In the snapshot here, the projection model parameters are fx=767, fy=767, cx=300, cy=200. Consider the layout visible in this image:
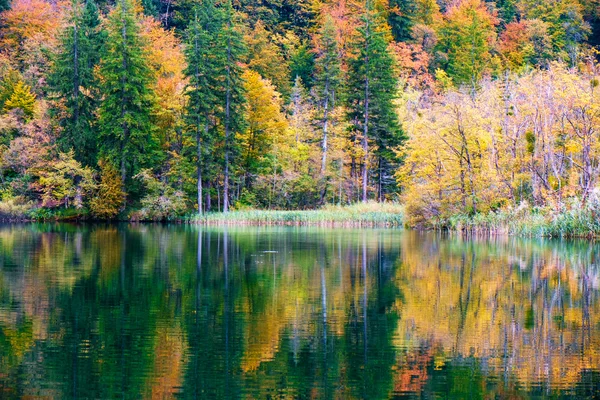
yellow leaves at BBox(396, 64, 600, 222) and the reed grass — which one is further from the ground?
yellow leaves at BBox(396, 64, 600, 222)

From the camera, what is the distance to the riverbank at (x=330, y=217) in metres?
50.5

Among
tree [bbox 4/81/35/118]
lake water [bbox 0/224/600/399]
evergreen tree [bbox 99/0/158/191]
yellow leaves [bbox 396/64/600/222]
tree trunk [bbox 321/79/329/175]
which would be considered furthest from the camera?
tree trunk [bbox 321/79/329/175]

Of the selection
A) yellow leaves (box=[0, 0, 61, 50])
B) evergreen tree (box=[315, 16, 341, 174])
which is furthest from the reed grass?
yellow leaves (box=[0, 0, 61, 50])

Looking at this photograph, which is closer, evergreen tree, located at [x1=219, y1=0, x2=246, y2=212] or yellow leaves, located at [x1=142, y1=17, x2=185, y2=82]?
evergreen tree, located at [x1=219, y1=0, x2=246, y2=212]

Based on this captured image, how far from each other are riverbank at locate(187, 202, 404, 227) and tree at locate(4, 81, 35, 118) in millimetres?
18018

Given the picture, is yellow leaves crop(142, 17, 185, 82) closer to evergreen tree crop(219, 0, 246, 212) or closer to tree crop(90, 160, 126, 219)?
evergreen tree crop(219, 0, 246, 212)

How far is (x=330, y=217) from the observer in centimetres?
5169

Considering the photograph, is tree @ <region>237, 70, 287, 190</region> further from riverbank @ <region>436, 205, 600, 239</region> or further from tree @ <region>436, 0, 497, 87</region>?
tree @ <region>436, 0, 497, 87</region>

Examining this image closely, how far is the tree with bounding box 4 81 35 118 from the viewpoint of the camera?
60.7 metres

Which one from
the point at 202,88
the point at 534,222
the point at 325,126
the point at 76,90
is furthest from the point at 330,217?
the point at 76,90

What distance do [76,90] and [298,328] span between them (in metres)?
48.4

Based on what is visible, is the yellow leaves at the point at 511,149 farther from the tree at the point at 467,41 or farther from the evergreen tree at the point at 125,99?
the tree at the point at 467,41

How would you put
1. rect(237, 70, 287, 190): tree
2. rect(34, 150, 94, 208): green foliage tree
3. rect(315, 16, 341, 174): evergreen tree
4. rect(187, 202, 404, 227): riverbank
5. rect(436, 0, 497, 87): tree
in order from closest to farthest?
rect(187, 202, 404, 227): riverbank < rect(34, 150, 94, 208): green foliage tree < rect(237, 70, 287, 190): tree < rect(315, 16, 341, 174): evergreen tree < rect(436, 0, 497, 87): tree

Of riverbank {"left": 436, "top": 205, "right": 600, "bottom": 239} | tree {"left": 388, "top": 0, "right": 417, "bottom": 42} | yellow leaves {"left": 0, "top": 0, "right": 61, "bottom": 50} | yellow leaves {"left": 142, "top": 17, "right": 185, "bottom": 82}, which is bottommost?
riverbank {"left": 436, "top": 205, "right": 600, "bottom": 239}
